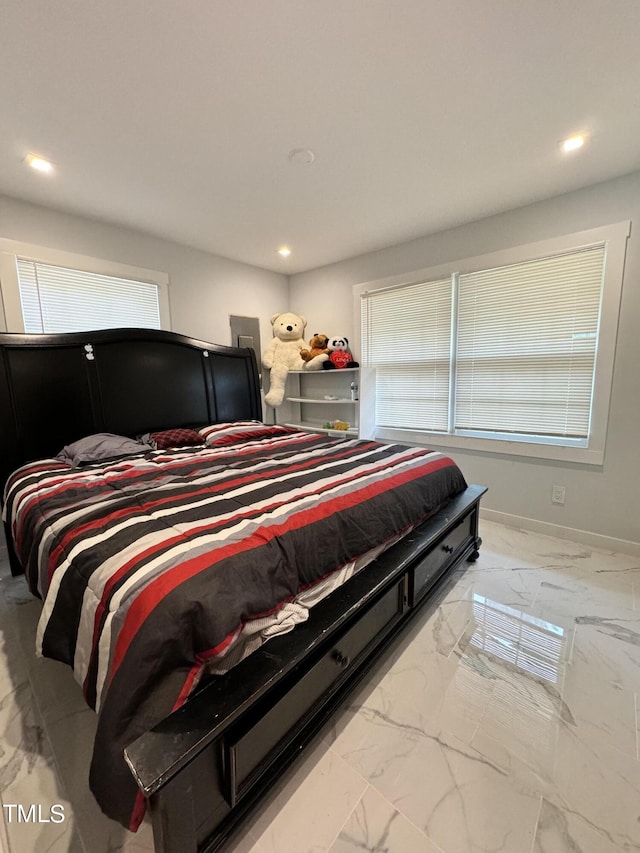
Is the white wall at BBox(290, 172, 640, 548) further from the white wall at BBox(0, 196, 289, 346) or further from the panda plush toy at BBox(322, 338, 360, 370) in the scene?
the white wall at BBox(0, 196, 289, 346)

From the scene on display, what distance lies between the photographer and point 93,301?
105 inches

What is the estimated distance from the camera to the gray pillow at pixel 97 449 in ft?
6.97

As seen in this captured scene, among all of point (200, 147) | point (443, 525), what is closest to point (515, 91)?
point (200, 147)

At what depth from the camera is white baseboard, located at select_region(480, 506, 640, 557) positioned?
2.39 m

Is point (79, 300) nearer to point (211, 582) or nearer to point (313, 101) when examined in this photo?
point (313, 101)

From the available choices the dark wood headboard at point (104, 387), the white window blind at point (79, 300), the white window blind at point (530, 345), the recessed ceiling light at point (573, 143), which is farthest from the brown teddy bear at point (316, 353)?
the recessed ceiling light at point (573, 143)

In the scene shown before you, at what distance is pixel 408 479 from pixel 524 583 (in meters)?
1.08

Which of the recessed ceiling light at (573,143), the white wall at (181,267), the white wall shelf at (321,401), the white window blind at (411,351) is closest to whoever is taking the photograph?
the recessed ceiling light at (573,143)

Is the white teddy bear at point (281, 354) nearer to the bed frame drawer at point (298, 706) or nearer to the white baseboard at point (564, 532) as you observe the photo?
the white baseboard at point (564, 532)

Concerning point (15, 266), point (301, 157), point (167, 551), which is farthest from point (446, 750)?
point (15, 266)

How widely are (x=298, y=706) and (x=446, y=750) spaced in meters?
0.57

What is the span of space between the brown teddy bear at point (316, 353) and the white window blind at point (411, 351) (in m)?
0.42

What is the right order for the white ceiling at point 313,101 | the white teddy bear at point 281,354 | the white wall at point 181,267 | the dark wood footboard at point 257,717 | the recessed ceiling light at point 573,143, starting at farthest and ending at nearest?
the white teddy bear at point 281,354 → the white wall at point 181,267 → the recessed ceiling light at point 573,143 → the white ceiling at point 313,101 → the dark wood footboard at point 257,717

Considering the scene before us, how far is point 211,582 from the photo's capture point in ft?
3.00
